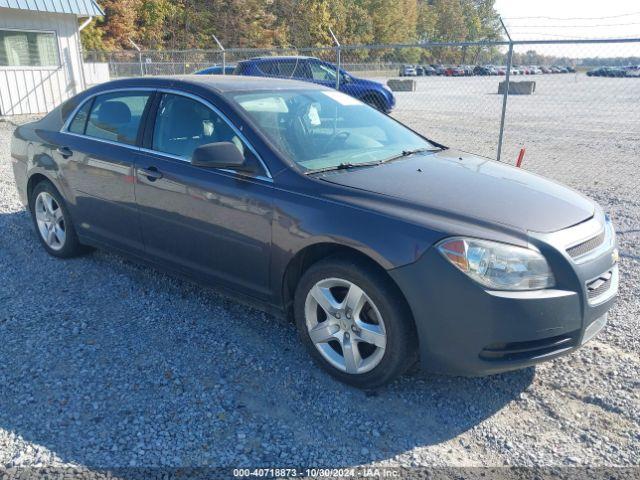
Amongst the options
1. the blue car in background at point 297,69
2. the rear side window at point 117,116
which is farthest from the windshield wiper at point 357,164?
the blue car in background at point 297,69

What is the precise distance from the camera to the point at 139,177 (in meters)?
3.86

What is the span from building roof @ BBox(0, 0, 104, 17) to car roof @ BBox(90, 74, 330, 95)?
35.3 ft

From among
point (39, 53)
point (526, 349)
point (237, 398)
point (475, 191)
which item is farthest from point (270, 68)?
point (526, 349)

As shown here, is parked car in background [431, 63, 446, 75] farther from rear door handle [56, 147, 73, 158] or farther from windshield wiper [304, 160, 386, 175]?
windshield wiper [304, 160, 386, 175]

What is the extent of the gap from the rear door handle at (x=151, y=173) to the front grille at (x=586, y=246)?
2.62 meters

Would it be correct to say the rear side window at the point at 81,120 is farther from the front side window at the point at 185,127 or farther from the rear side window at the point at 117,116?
the front side window at the point at 185,127

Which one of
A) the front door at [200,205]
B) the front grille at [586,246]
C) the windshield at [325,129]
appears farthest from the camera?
the windshield at [325,129]

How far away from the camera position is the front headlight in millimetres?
2572

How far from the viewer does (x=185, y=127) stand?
3.77 meters

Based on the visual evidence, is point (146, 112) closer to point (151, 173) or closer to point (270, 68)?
point (151, 173)

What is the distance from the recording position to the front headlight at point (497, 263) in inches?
101

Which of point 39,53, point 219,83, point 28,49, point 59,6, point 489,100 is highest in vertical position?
point 59,6

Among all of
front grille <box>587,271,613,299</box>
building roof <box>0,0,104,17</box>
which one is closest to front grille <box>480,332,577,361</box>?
front grille <box>587,271,613,299</box>

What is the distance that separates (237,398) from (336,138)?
6.11ft
